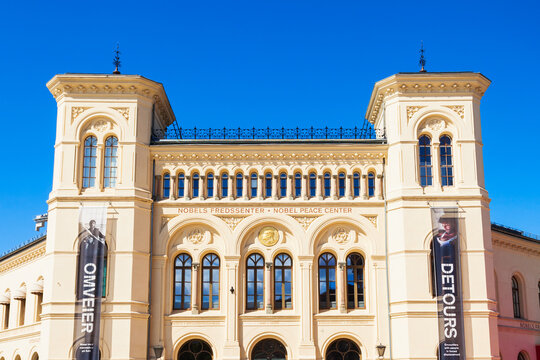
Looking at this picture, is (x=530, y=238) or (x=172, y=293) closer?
(x=172, y=293)

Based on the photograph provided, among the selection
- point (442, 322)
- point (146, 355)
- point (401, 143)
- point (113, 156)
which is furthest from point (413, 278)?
point (113, 156)

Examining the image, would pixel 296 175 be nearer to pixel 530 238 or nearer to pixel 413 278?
pixel 413 278

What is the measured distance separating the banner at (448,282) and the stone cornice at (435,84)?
6.09 m

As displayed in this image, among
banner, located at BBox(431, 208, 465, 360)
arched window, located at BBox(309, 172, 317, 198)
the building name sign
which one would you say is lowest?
banner, located at BBox(431, 208, 465, 360)

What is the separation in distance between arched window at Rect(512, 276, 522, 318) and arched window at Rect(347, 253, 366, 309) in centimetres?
1067

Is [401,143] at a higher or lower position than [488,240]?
higher

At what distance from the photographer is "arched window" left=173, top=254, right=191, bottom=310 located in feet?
127

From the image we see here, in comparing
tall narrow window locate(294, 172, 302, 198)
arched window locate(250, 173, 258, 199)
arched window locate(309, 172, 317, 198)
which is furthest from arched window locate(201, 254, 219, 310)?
arched window locate(309, 172, 317, 198)

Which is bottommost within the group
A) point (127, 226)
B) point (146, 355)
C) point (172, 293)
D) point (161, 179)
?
point (146, 355)

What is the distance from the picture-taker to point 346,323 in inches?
1492

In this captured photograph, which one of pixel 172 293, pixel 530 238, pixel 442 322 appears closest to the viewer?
pixel 442 322

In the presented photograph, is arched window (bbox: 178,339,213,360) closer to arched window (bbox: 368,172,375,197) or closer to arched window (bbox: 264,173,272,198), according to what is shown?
arched window (bbox: 264,173,272,198)

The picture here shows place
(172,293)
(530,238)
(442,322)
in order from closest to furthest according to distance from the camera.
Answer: (442,322)
(172,293)
(530,238)

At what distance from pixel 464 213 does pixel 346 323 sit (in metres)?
7.79
